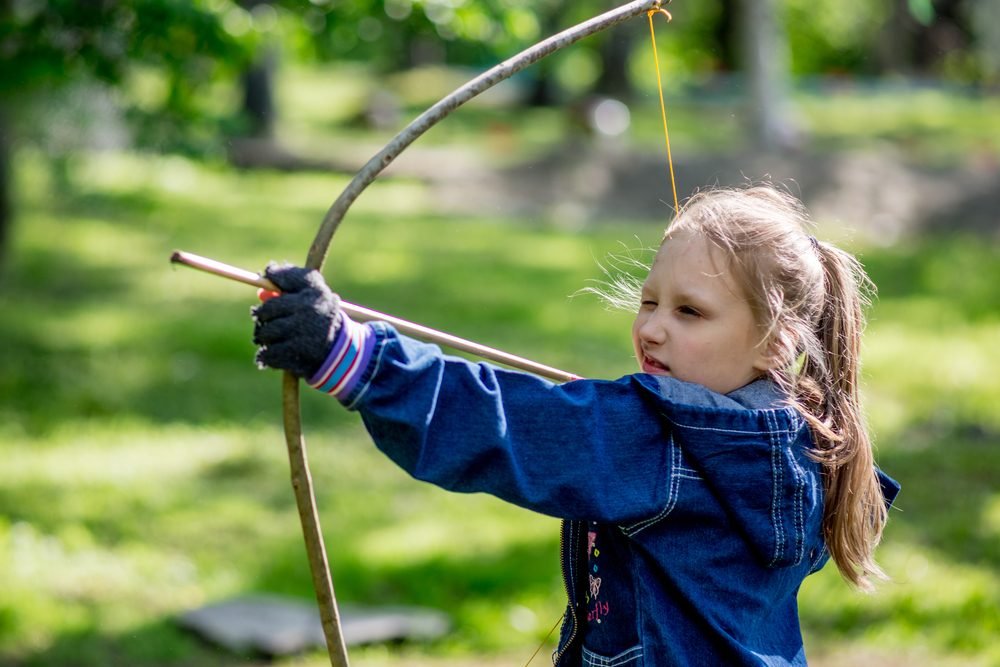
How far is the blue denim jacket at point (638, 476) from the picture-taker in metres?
2.15

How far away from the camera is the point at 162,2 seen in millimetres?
5297

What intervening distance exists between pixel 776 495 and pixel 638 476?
28 cm

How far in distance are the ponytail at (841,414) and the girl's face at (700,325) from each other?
16cm

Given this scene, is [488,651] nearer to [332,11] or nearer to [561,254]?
[332,11]

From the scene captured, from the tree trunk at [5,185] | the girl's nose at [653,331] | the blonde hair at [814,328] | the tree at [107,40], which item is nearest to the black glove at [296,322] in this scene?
the girl's nose at [653,331]

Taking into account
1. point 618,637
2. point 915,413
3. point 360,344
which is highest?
point 360,344

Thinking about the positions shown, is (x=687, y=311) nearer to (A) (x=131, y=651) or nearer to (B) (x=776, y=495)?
(B) (x=776, y=495)

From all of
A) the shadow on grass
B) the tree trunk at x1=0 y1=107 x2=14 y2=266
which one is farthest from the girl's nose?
the tree trunk at x1=0 y1=107 x2=14 y2=266

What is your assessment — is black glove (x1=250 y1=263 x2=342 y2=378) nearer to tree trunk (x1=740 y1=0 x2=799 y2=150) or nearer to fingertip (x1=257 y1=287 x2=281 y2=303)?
fingertip (x1=257 y1=287 x2=281 y2=303)

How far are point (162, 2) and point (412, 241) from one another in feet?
24.6

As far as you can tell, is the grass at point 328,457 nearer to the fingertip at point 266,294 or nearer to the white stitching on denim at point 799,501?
the white stitching on denim at point 799,501

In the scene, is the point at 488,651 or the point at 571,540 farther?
the point at 488,651

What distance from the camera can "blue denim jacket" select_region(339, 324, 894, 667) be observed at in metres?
2.15

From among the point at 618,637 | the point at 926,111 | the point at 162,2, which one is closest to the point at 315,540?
the point at 618,637
